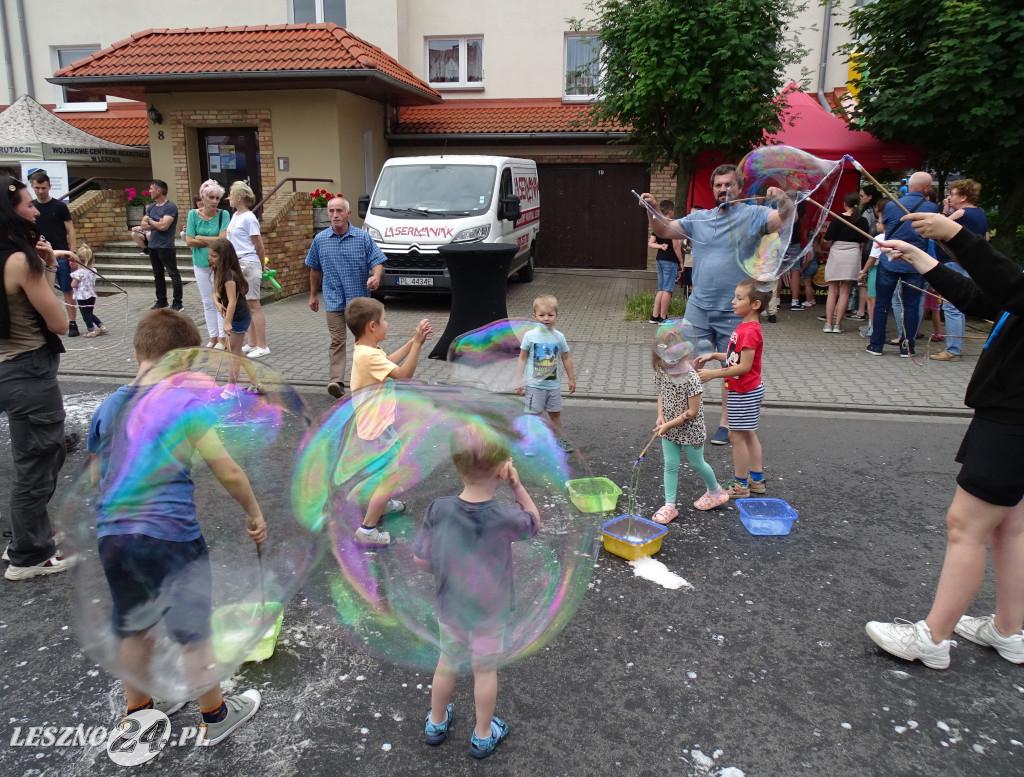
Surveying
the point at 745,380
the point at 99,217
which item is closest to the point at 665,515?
the point at 745,380

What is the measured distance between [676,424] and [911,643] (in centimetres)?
159

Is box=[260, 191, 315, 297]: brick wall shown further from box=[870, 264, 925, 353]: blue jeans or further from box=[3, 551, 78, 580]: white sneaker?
box=[870, 264, 925, 353]: blue jeans

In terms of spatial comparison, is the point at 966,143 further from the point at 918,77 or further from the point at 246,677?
the point at 246,677

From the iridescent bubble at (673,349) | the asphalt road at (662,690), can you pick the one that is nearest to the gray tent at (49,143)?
the asphalt road at (662,690)

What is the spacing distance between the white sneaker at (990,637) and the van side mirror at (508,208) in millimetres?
9852

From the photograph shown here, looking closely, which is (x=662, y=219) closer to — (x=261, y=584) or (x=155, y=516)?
(x=261, y=584)

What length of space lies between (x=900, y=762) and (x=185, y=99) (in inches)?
650

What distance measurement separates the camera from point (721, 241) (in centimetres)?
492

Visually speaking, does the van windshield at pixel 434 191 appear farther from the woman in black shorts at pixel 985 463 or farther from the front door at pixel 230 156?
the woman in black shorts at pixel 985 463

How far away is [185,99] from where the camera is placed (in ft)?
49.4

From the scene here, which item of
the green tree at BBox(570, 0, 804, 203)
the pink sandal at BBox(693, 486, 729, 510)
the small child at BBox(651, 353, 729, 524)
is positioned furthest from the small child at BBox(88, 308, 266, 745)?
the green tree at BBox(570, 0, 804, 203)

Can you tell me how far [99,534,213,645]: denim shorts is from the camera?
2.28m

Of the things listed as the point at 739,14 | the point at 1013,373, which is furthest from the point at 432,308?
the point at 1013,373

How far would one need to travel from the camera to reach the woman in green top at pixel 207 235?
827 cm
